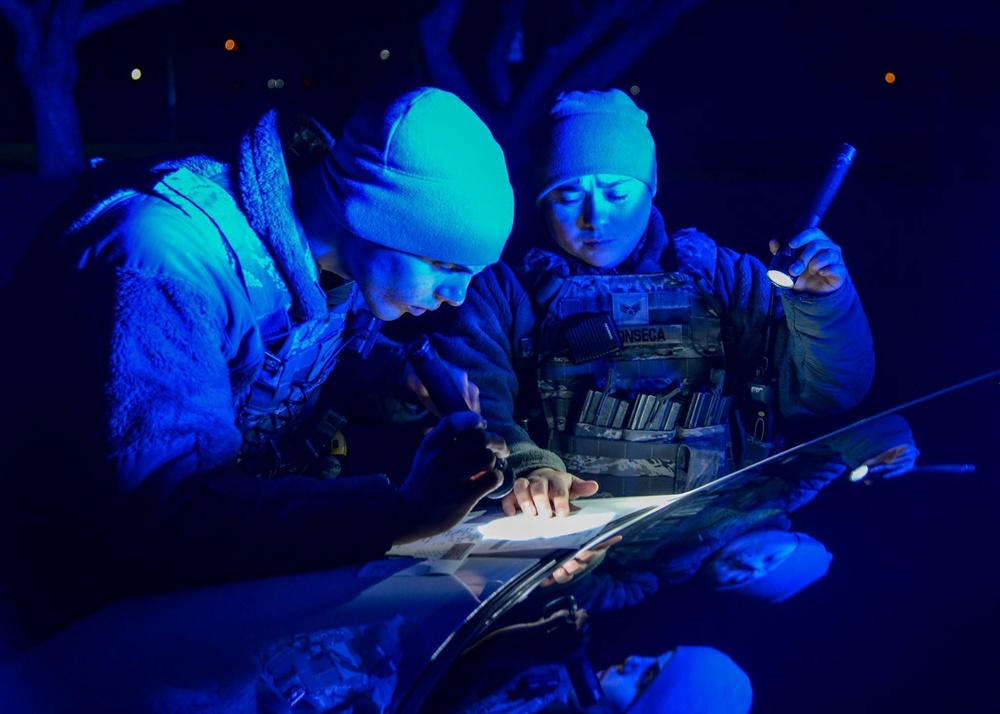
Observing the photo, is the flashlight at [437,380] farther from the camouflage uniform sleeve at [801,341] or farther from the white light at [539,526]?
the camouflage uniform sleeve at [801,341]

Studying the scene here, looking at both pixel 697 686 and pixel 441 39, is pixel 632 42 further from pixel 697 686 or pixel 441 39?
pixel 697 686

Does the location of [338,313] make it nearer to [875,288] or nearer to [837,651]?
[837,651]

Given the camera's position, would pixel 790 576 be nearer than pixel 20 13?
Yes

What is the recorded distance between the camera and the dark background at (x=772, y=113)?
197cm

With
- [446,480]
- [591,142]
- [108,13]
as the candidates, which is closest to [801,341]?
[591,142]

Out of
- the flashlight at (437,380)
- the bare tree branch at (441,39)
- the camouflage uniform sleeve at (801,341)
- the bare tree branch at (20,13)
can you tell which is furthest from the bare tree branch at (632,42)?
the bare tree branch at (20,13)

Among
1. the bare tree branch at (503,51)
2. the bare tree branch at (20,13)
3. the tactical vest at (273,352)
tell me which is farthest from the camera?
the bare tree branch at (503,51)

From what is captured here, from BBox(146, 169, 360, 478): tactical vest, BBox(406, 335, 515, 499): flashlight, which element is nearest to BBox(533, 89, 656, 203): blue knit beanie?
BBox(406, 335, 515, 499): flashlight

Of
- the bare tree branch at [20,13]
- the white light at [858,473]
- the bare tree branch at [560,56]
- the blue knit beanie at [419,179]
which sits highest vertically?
the bare tree branch at [20,13]

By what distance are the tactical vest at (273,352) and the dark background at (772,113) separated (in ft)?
0.65

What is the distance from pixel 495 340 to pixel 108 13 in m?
1.00

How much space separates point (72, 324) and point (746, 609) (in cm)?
88

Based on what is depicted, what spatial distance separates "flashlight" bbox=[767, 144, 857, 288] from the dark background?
24.9 inches

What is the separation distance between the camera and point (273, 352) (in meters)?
1.45
